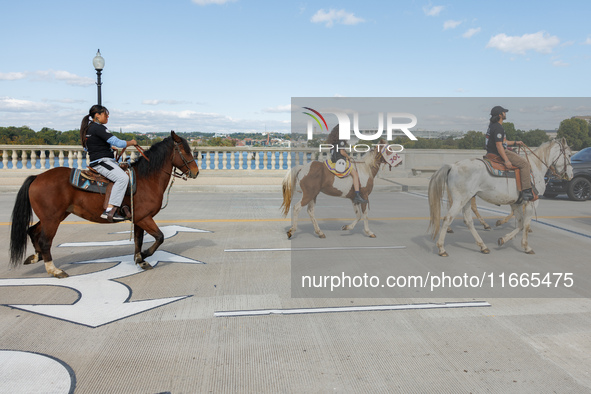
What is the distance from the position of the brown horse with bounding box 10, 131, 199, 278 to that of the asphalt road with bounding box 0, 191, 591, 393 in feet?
1.52

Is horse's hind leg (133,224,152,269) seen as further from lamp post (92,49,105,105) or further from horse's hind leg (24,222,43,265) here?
lamp post (92,49,105,105)

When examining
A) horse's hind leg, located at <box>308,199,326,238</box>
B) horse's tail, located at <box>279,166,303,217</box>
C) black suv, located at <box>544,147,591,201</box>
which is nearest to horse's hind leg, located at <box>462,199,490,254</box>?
horse's hind leg, located at <box>308,199,326,238</box>

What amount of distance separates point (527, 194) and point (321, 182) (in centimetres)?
391

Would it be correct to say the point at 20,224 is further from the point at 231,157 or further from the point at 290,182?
the point at 231,157

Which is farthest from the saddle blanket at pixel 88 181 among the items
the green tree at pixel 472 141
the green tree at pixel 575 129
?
the green tree at pixel 472 141

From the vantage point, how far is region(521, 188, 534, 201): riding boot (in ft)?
27.9

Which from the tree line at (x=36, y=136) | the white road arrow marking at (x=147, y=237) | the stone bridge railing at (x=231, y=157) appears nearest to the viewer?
the white road arrow marking at (x=147, y=237)

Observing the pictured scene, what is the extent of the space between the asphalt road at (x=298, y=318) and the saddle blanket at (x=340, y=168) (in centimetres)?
150

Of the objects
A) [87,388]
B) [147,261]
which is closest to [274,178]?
[147,261]

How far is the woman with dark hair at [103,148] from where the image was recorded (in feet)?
22.4

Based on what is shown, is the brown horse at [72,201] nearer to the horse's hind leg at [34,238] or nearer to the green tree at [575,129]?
the horse's hind leg at [34,238]

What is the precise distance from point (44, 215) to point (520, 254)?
25.7 ft

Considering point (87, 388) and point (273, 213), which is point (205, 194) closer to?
point (273, 213)

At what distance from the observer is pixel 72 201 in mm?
6953
